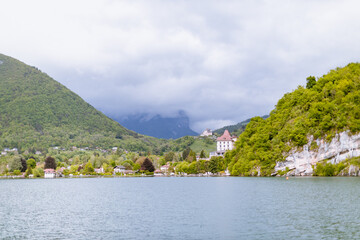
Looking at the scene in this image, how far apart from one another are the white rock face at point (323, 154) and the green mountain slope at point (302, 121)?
1826 millimetres

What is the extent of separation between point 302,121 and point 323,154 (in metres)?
14.3

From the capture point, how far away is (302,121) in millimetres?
109062

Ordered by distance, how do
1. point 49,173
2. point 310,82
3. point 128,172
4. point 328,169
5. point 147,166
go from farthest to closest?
point 128,172
point 147,166
point 49,173
point 310,82
point 328,169

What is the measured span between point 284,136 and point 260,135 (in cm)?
1194

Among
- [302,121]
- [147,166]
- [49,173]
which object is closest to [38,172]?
[49,173]

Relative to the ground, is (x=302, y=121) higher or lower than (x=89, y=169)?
higher

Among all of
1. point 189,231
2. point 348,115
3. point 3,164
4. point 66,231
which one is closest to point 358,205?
point 189,231

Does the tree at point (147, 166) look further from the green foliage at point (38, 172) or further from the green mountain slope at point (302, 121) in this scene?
the green mountain slope at point (302, 121)

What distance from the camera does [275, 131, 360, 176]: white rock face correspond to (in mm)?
92875

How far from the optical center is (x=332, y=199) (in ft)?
136

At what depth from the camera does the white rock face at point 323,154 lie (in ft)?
305

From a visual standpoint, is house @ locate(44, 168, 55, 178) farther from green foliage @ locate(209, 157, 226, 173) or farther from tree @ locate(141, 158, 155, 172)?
Answer: green foliage @ locate(209, 157, 226, 173)

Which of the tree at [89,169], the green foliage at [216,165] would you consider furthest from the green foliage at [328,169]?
the tree at [89,169]

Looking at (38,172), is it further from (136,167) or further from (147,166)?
(147,166)
